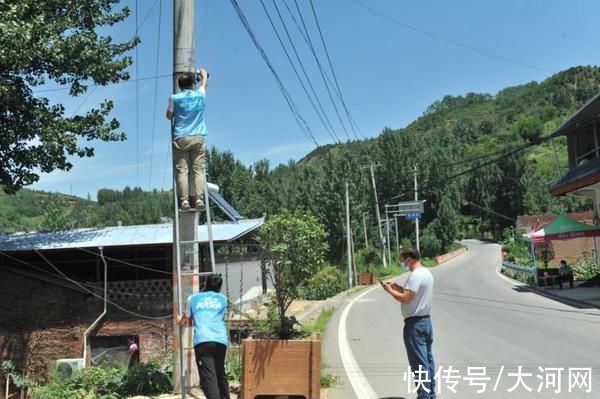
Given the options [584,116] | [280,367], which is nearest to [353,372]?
[280,367]

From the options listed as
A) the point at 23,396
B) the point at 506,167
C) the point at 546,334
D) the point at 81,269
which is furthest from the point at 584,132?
the point at 506,167

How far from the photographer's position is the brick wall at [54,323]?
17703 mm

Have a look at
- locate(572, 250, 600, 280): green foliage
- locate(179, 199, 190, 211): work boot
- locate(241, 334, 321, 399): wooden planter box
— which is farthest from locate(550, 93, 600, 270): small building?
locate(179, 199, 190, 211): work boot

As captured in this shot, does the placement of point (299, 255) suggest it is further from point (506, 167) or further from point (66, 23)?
point (506, 167)

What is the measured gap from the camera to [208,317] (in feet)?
19.3

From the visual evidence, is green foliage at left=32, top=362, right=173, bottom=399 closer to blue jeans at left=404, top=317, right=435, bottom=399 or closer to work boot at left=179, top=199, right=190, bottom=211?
work boot at left=179, top=199, right=190, bottom=211

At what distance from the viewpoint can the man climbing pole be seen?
6.77m

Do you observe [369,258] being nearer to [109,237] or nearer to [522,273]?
[522,273]

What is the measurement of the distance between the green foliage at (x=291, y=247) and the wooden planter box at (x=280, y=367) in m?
0.87

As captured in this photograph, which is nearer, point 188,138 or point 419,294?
point 419,294

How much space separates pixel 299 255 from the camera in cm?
741

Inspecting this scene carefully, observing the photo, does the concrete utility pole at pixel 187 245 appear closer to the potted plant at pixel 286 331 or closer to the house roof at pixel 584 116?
the potted plant at pixel 286 331

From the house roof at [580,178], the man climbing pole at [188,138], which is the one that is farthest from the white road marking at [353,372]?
the house roof at [580,178]

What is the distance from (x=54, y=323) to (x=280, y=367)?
14.2m
